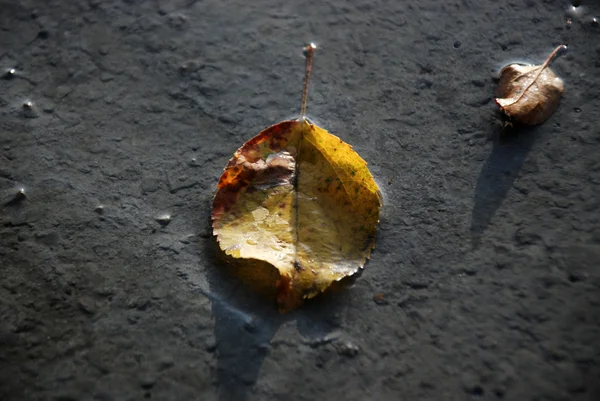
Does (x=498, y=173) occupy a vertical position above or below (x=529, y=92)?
below

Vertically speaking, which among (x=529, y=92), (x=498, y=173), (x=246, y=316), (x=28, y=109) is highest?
(x=529, y=92)

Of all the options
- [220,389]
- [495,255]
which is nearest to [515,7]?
[495,255]

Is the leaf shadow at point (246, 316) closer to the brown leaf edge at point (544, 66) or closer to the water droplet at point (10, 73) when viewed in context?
the brown leaf edge at point (544, 66)

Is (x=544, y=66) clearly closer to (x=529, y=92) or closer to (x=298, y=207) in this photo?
(x=529, y=92)

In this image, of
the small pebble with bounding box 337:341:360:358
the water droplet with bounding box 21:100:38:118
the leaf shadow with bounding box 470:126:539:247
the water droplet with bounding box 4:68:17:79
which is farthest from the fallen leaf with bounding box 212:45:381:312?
the water droplet with bounding box 4:68:17:79

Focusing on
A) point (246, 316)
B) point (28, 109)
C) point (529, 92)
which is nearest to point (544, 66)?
point (529, 92)

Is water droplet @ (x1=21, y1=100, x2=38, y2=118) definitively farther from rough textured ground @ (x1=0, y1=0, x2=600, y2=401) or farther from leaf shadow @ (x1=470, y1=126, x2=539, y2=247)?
leaf shadow @ (x1=470, y1=126, x2=539, y2=247)

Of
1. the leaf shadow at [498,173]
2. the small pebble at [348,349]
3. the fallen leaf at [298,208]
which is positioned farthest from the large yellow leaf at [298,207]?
the leaf shadow at [498,173]
